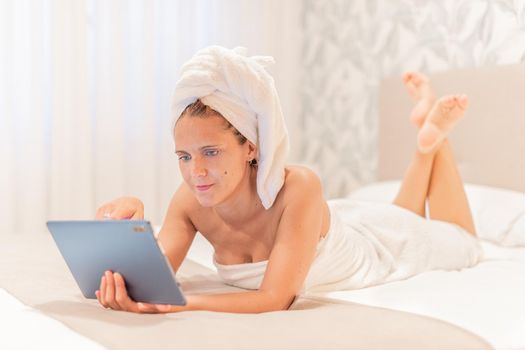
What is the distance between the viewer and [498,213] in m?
2.36

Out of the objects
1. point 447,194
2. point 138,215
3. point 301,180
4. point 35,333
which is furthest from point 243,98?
point 447,194

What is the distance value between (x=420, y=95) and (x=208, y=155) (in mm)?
1308

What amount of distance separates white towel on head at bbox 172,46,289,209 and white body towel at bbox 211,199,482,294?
0.77ft

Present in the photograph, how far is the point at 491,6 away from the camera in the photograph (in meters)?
2.81

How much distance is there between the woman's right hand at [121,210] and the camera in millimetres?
1406

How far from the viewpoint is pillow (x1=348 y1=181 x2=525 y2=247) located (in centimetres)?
226

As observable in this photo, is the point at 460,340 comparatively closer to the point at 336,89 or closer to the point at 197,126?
the point at 197,126

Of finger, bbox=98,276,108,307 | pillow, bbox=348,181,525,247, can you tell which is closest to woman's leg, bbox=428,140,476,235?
pillow, bbox=348,181,525,247

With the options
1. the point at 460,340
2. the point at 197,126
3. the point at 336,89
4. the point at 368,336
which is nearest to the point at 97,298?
the point at 197,126

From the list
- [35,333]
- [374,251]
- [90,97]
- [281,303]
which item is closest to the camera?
[35,333]

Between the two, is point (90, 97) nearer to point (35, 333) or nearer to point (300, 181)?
point (300, 181)

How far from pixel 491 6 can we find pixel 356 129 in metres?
1.03

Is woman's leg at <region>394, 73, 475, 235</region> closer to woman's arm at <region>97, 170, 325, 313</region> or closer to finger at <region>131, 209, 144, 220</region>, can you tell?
woman's arm at <region>97, 170, 325, 313</region>

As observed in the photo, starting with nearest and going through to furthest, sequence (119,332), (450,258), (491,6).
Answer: (119,332), (450,258), (491,6)
